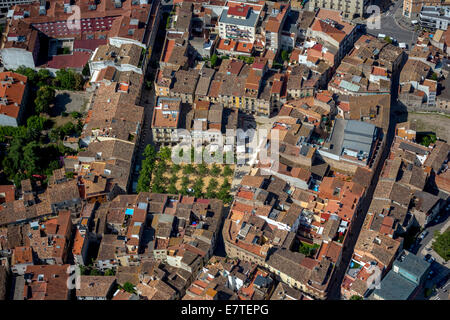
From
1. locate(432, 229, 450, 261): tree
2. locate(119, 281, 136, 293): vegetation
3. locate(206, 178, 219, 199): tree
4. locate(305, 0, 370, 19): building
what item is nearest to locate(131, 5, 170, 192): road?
locate(206, 178, 219, 199): tree

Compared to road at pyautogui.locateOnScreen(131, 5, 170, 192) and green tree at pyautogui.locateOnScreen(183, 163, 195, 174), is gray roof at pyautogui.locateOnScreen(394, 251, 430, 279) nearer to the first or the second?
green tree at pyautogui.locateOnScreen(183, 163, 195, 174)

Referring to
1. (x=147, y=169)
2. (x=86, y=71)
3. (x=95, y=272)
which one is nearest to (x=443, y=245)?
(x=147, y=169)

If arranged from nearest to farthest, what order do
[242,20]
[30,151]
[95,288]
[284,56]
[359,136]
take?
[95,288] → [359,136] → [30,151] → [284,56] → [242,20]

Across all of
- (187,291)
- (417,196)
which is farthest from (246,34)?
(187,291)

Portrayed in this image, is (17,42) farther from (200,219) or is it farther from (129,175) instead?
A: (200,219)

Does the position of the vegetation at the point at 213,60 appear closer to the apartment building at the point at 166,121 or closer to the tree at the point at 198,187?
the apartment building at the point at 166,121

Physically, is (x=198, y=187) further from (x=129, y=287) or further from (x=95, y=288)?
(x=95, y=288)

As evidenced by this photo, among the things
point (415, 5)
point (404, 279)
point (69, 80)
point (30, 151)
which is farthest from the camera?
point (415, 5)
